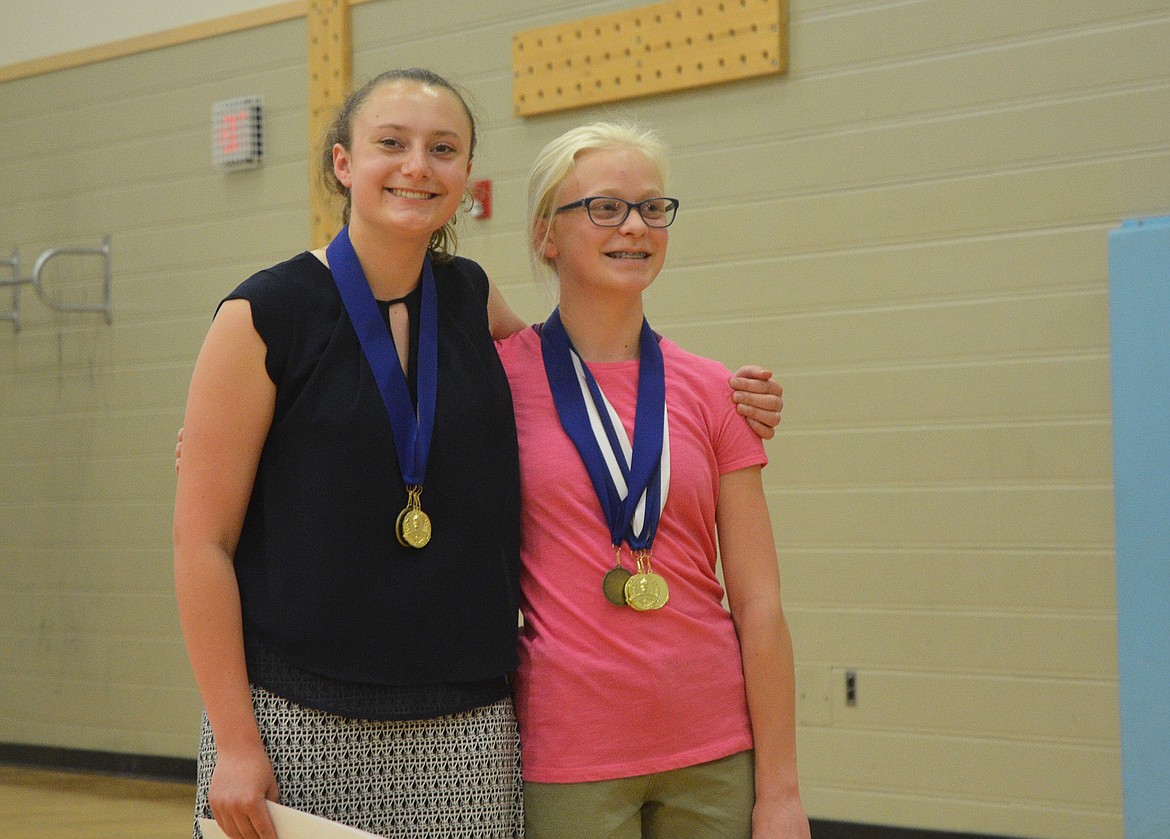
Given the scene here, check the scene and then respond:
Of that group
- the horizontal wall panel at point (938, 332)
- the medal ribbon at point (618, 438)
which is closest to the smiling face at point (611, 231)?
the medal ribbon at point (618, 438)

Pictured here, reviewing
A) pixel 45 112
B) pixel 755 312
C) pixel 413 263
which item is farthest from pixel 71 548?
pixel 413 263

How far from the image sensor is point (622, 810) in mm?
1688

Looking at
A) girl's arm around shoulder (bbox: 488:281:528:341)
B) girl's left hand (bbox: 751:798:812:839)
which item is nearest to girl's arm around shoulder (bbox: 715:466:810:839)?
girl's left hand (bbox: 751:798:812:839)

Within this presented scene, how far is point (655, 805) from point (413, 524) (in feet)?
1.73

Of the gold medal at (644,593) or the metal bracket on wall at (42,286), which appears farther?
the metal bracket on wall at (42,286)

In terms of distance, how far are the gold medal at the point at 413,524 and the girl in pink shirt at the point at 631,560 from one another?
218 mm

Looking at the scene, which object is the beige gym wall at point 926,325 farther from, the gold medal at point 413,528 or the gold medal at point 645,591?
the gold medal at point 413,528

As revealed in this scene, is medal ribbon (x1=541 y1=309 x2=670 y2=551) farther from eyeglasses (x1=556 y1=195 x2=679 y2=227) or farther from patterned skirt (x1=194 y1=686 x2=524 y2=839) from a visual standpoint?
patterned skirt (x1=194 y1=686 x2=524 y2=839)

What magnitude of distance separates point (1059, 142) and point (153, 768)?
177 inches

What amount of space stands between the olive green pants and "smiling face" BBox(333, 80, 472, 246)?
77 centimetres

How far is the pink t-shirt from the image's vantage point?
1.69 metres

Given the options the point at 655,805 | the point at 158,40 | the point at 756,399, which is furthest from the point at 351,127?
the point at 158,40

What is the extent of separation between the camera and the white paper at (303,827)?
144cm

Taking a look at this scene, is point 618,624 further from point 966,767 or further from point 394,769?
point 966,767
